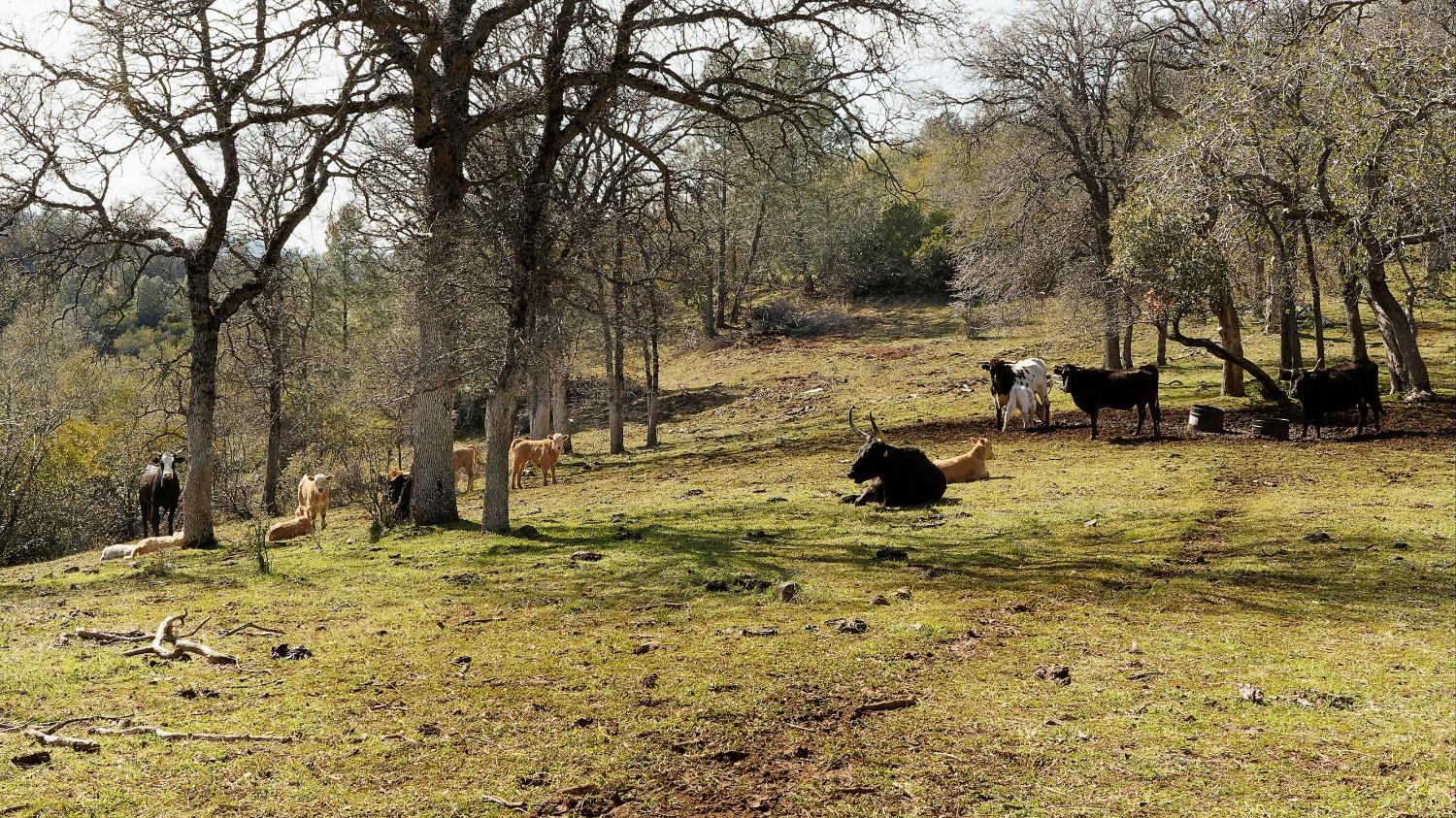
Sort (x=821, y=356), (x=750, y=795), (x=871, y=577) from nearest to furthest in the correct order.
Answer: (x=750, y=795), (x=871, y=577), (x=821, y=356)

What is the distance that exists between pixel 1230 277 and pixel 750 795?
19449 mm

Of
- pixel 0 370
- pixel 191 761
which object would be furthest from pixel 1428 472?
pixel 0 370

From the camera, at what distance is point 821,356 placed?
3853 cm

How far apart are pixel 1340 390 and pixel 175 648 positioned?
1829 centimetres

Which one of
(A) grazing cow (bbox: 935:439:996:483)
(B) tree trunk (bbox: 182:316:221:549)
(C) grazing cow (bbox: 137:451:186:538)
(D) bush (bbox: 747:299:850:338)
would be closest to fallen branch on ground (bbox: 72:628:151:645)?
(B) tree trunk (bbox: 182:316:221:549)

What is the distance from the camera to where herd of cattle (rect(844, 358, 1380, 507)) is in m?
13.2

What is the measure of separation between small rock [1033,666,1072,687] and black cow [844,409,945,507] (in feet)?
22.4

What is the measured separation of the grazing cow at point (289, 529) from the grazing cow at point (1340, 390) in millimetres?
17887

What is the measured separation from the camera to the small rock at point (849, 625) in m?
7.23

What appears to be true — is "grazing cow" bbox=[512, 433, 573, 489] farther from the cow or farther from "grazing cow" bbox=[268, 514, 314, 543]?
the cow

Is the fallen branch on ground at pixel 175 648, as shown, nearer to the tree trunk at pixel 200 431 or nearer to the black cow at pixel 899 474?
the tree trunk at pixel 200 431

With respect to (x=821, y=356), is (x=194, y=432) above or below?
below

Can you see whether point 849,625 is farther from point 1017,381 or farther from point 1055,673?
point 1017,381

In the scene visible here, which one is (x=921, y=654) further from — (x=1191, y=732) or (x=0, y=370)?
(x=0, y=370)
